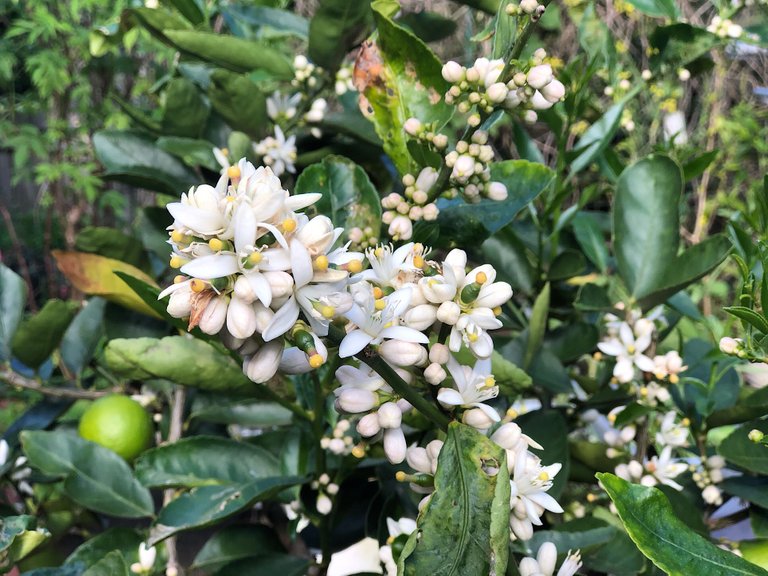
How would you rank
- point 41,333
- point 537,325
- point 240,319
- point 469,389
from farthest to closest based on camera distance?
point 41,333 < point 537,325 < point 469,389 < point 240,319

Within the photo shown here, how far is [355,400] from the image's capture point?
390 mm

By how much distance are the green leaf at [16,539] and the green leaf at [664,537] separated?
15.8 inches

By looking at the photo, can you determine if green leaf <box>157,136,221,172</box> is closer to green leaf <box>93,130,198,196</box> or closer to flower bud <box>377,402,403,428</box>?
green leaf <box>93,130,198,196</box>

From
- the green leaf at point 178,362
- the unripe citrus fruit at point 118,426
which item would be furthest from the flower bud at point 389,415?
the unripe citrus fruit at point 118,426

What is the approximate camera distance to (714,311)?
3082mm

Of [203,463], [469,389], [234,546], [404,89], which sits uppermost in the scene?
[404,89]

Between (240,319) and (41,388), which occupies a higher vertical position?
(240,319)

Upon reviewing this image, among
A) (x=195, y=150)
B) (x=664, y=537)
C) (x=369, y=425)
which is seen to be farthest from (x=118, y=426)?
(x=664, y=537)

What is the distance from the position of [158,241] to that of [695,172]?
0.62 metres

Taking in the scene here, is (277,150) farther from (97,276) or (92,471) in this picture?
(92,471)

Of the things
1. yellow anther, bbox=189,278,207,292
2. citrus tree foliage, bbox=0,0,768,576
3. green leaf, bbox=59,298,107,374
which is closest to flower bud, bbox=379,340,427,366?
citrus tree foliage, bbox=0,0,768,576

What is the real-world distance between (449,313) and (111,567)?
1.10ft

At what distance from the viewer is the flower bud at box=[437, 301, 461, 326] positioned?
40 cm

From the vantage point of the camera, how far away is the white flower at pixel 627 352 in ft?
2.04
